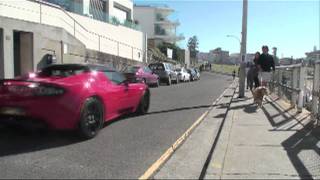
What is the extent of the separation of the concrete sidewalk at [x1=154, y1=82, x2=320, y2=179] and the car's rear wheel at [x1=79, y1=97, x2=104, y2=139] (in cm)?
160

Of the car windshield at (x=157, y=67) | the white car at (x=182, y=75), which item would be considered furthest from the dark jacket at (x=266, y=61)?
the white car at (x=182, y=75)

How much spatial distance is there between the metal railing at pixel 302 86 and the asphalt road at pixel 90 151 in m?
2.79

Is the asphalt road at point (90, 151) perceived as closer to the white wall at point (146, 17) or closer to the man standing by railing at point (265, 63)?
the man standing by railing at point (265, 63)

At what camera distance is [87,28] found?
39125 millimetres

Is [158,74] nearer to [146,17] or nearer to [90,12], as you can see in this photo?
[90,12]

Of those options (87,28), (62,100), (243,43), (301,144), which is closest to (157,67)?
(87,28)

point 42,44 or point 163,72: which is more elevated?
point 42,44

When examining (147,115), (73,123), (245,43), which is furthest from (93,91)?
(245,43)

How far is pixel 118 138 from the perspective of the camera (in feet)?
28.9

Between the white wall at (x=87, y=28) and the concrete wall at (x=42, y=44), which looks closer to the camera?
the concrete wall at (x=42, y=44)

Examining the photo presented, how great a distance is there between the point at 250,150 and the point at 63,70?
407 centimetres

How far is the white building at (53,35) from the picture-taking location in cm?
2190

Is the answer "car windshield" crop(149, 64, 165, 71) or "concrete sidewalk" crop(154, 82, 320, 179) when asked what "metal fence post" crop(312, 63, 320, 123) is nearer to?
"concrete sidewalk" crop(154, 82, 320, 179)

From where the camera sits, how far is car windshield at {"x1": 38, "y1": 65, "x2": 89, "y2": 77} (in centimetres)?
938
